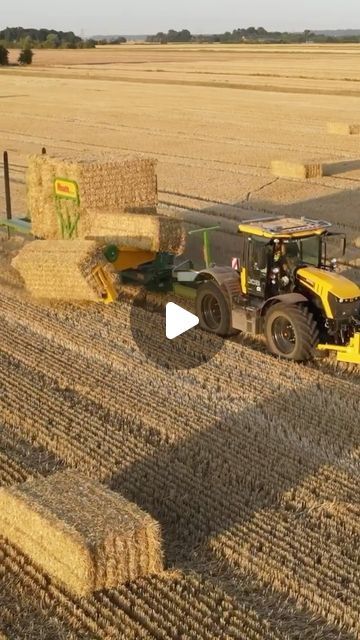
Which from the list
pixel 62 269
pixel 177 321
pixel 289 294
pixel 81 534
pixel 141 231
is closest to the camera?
pixel 81 534

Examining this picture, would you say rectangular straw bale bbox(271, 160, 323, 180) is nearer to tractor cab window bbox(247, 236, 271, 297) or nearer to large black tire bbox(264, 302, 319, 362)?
tractor cab window bbox(247, 236, 271, 297)

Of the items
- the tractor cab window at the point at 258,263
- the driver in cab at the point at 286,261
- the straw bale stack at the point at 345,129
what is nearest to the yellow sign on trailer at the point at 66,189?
the tractor cab window at the point at 258,263

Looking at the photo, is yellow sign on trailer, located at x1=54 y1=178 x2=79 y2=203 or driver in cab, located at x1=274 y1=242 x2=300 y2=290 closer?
driver in cab, located at x1=274 y1=242 x2=300 y2=290

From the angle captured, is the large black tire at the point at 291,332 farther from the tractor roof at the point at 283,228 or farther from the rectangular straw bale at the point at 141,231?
the rectangular straw bale at the point at 141,231

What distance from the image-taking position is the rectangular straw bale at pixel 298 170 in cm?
2303

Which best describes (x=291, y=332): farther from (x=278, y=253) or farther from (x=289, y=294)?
(x=278, y=253)

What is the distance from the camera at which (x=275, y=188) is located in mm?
22094

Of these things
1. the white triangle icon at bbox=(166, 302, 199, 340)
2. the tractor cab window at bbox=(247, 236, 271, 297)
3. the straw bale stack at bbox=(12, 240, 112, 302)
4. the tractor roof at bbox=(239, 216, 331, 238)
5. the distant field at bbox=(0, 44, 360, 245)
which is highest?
the tractor roof at bbox=(239, 216, 331, 238)

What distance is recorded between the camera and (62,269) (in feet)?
41.9
